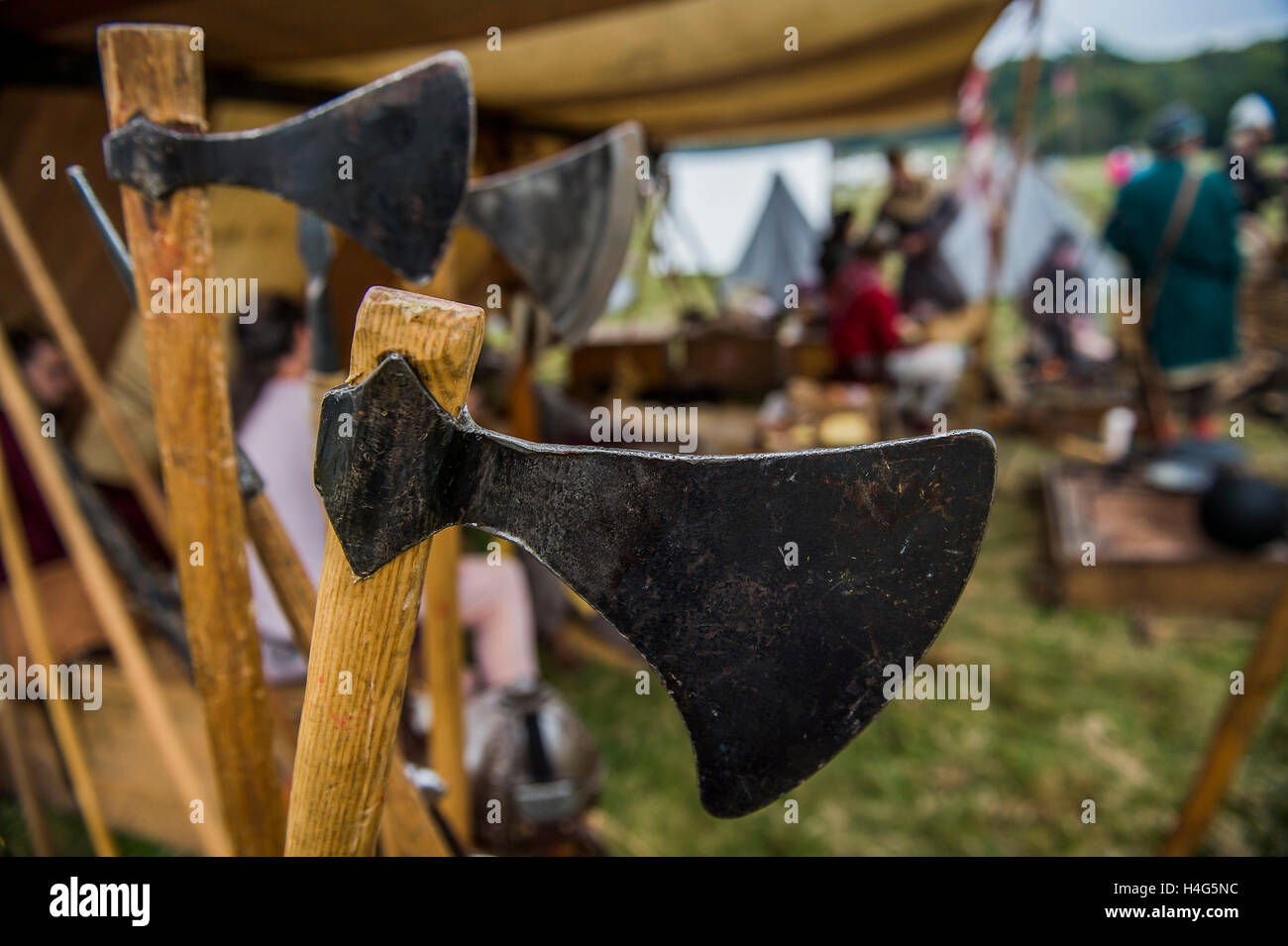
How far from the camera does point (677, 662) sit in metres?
0.61

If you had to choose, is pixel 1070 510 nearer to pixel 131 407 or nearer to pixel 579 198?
pixel 579 198

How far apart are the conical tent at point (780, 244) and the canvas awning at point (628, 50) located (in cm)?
352

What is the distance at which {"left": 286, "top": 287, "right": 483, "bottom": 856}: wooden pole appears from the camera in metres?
0.51

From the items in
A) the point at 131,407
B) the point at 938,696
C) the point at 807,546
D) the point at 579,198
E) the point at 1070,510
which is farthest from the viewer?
the point at 1070,510

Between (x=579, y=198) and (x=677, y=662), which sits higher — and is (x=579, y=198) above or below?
above

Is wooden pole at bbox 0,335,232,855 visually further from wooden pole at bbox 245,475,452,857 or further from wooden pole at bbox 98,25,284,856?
wooden pole at bbox 245,475,452,857

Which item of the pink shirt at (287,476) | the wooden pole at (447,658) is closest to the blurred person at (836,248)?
the pink shirt at (287,476)

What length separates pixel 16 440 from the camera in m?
1.96

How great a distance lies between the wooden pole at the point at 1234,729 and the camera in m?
1.55

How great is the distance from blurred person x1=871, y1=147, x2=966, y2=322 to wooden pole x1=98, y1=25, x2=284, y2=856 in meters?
5.34

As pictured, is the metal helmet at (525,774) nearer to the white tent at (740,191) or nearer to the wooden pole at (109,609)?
the wooden pole at (109,609)

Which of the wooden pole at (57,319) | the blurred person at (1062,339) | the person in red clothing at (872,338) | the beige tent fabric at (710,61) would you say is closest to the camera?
the wooden pole at (57,319)
